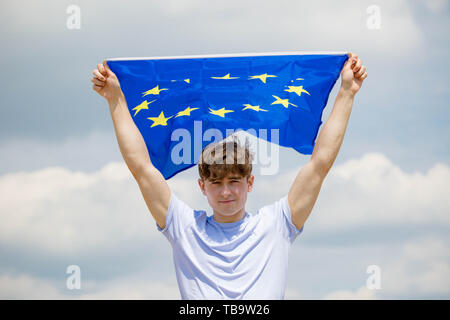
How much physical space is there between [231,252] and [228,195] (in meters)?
0.67

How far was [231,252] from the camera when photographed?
599 cm

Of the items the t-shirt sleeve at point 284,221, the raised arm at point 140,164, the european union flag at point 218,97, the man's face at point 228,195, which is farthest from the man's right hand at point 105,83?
the t-shirt sleeve at point 284,221

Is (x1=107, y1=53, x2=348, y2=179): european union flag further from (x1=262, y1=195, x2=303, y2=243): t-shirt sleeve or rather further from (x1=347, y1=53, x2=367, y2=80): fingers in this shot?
(x1=262, y1=195, x2=303, y2=243): t-shirt sleeve

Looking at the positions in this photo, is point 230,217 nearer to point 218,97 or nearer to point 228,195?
point 228,195

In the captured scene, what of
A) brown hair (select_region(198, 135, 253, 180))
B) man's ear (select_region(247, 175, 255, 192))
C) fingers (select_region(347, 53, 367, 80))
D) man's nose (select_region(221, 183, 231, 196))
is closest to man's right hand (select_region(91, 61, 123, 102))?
brown hair (select_region(198, 135, 253, 180))

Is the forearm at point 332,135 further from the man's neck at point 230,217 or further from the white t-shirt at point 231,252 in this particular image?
the man's neck at point 230,217

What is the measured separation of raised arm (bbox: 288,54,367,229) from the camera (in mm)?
6215

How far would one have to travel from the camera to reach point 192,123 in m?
7.61

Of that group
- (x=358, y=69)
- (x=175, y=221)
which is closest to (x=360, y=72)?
(x=358, y=69)

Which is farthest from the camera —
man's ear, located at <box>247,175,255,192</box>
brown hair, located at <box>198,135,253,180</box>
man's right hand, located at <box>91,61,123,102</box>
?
man's right hand, located at <box>91,61,123,102</box>

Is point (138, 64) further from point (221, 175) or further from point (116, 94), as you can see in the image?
point (221, 175)

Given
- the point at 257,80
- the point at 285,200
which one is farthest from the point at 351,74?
the point at 285,200

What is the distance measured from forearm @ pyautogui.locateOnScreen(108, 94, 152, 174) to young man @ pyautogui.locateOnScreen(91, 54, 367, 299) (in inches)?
0.5

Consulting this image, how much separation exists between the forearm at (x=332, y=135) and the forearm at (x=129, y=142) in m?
2.11
